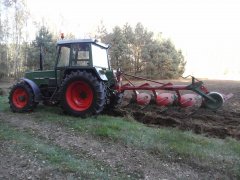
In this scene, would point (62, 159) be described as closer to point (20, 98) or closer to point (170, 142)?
point (170, 142)

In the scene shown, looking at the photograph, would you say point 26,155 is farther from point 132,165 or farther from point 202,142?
point 202,142

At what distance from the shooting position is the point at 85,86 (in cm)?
791

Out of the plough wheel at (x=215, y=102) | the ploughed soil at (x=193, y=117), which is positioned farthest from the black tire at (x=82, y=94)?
the plough wheel at (x=215, y=102)

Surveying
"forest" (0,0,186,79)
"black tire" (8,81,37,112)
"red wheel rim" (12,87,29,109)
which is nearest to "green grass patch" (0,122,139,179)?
"black tire" (8,81,37,112)

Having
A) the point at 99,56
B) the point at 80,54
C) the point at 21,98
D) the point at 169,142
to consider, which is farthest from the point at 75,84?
the point at 169,142

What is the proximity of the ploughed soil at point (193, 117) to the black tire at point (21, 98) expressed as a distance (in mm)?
2369

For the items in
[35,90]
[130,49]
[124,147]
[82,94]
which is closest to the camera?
[124,147]

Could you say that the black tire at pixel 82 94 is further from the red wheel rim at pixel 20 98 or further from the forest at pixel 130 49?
the forest at pixel 130 49

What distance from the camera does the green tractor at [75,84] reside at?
7.76 meters

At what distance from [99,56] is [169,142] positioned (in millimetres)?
3894

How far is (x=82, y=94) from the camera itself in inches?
319

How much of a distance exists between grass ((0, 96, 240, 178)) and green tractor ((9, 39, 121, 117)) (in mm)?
649

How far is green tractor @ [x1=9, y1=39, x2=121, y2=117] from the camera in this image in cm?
776

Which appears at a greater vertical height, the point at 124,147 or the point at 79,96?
the point at 79,96
